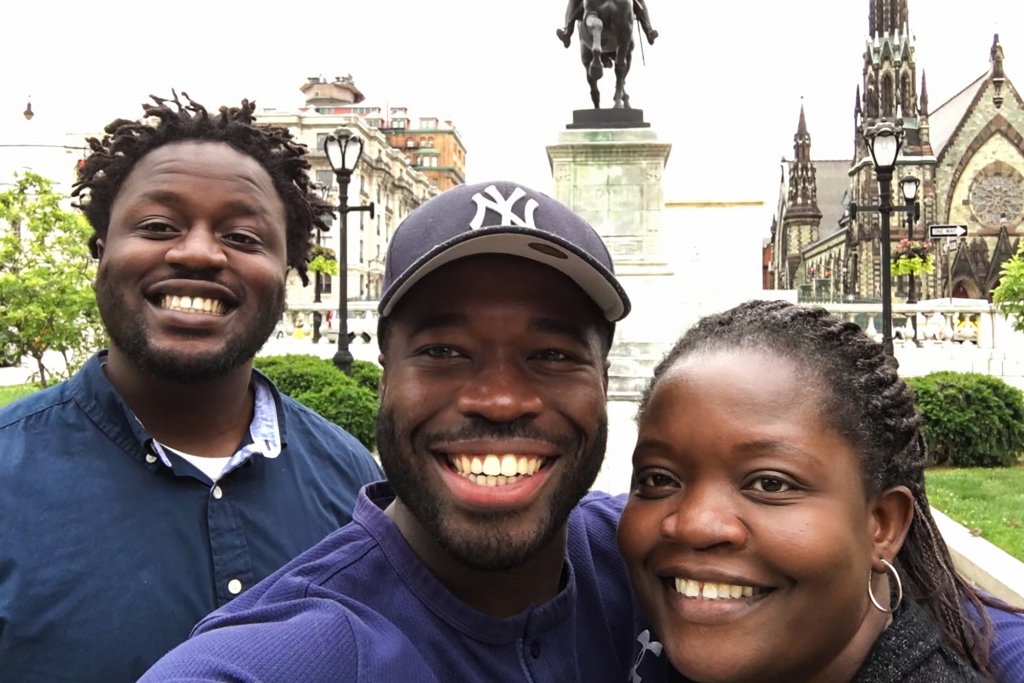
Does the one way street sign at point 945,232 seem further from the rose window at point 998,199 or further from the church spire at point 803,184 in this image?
the church spire at point 803,184

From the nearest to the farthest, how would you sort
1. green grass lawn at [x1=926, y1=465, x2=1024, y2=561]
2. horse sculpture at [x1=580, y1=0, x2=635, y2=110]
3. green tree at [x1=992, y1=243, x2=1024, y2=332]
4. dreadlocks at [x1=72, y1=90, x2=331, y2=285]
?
dreadlocks at [x1=72, y1=90, x2=331, y2=285] → green grass lawn at [x1=926, y1=465, x2=1024, y2=561] → green tree at [x1=992, y1=243, x2=1024, y2=332] → horse sculpture at [x1=580, y1=0, x2=635, y2=110]

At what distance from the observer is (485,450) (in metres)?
1.83

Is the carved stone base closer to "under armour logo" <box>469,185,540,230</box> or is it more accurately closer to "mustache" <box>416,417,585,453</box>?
"under armour logo" <box>469,185,540,230</box>

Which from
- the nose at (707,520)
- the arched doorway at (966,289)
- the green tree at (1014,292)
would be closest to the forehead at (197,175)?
the nose at (707,520)

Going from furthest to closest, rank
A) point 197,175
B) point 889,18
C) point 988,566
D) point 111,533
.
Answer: point 889,18
point 988,566
point 197,175
point 111,533

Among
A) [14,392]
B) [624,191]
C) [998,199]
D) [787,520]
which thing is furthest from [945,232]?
[998,199]

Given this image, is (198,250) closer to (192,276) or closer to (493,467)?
(192,276)

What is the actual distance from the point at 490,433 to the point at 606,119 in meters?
15.5

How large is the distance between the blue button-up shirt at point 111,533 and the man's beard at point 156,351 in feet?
0.41

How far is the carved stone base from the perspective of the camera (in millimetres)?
16453

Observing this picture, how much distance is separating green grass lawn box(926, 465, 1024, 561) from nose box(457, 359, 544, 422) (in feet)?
20.9

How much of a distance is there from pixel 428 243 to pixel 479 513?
2.02ft

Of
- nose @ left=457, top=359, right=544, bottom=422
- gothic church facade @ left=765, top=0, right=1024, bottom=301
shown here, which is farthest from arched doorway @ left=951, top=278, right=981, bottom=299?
nose @ left=457, top=359, right=544, bottom=422

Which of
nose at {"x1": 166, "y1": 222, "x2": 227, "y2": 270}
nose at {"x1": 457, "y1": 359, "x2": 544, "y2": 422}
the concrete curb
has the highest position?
nose at {"x1": 166, "y1": 222, "x2": 227, "y2": 270}
